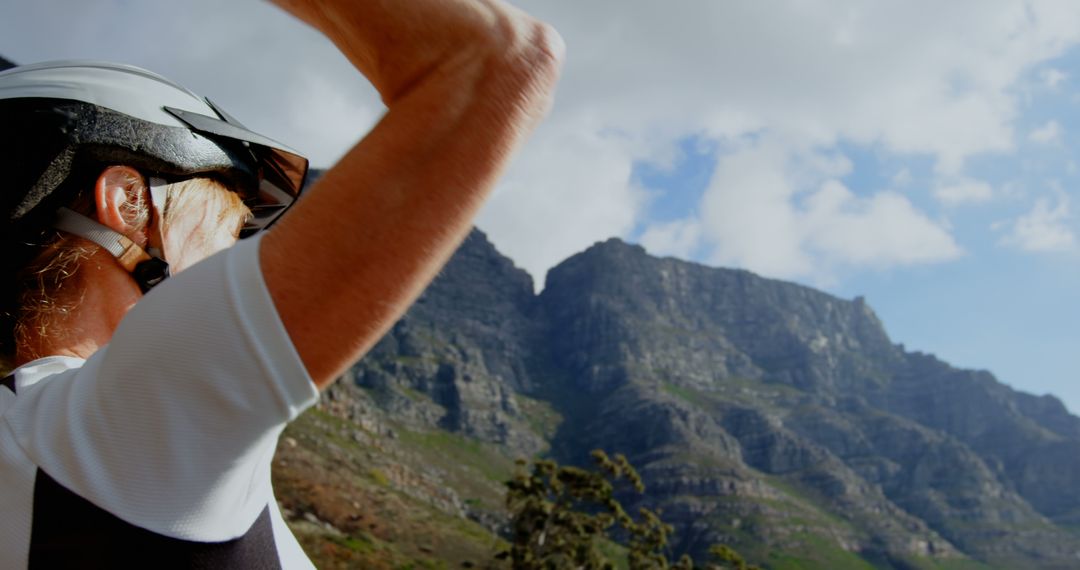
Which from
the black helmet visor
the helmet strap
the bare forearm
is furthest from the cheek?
the bare forearm

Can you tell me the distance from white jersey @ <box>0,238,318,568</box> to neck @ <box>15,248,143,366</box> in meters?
0.55

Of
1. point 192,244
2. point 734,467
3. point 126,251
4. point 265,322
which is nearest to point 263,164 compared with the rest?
point 192,244

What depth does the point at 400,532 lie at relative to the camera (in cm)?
6625

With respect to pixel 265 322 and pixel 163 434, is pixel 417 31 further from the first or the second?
pixel 163 434

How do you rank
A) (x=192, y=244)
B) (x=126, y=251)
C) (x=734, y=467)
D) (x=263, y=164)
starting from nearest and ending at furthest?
(x=126, y=251), (x=192, y=244), (x=263, y=164), (x=734, y=467)

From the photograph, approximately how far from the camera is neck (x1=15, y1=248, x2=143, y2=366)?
176 centimetres

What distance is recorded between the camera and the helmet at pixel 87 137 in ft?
6.03

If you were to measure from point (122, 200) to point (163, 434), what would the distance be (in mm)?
985

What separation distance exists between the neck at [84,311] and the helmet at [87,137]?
0.34 feet

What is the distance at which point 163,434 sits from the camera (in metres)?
1.07

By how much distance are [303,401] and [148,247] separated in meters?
1.00

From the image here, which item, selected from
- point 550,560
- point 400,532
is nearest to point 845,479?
point 400,532

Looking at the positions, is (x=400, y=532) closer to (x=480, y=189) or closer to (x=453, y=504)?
(x=453, y=504)

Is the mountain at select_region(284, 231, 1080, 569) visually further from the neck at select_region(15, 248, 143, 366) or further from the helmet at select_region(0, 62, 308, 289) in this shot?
the neck at select_region(15, 248, 143, 366)
